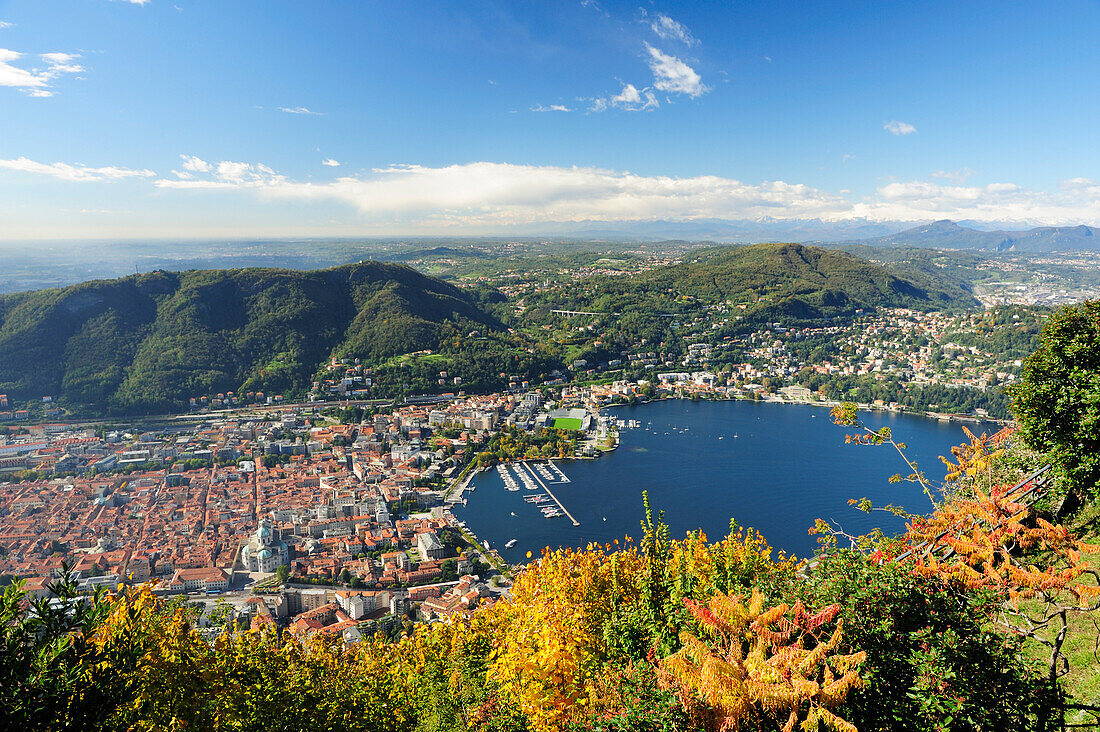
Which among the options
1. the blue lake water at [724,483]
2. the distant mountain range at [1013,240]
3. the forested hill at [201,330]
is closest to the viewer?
the blue lake water at [724,483]

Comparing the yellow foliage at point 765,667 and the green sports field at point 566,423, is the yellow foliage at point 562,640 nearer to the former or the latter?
the yellow foliage at point 765,667

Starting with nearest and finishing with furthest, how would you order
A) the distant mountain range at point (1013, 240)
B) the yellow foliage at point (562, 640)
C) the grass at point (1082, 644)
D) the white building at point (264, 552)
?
the grass at point (1082, 644)
the yellow foliage at point (562, 640)
the white building at point (264, 552)
the distant mountain range at point (1013, 240)

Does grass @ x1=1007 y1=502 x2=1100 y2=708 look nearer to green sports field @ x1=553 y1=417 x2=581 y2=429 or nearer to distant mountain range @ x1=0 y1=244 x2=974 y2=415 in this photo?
green sports field @ x1=553 y1=417 x2=581 y2=429

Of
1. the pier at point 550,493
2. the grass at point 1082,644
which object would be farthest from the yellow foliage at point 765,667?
the pier at point 550,493

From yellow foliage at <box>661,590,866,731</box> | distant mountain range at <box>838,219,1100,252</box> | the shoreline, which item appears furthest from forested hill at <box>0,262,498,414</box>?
distant mountain range at <box>838,219,1100,252</box>

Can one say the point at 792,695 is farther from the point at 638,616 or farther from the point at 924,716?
the point at 638,616

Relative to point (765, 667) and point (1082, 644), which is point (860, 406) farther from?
point (765, 667)

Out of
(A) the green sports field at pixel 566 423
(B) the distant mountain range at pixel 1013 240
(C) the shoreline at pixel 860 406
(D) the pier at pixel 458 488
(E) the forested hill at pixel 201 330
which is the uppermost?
(B) the distant mountain range at pixel 1013 240
